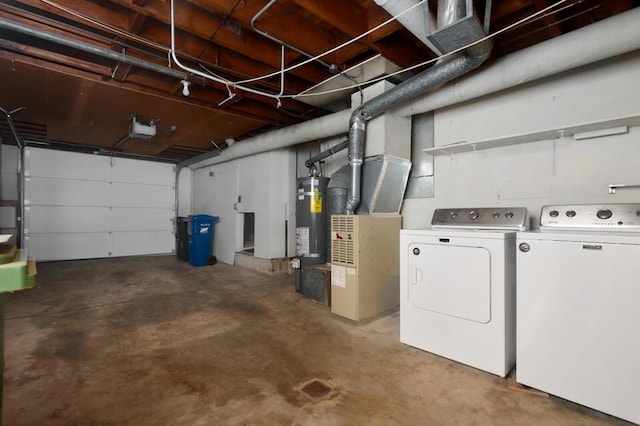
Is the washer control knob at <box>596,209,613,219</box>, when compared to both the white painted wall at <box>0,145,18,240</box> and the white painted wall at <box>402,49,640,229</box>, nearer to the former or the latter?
the white painted wall at <box>402,49,640,229</box>

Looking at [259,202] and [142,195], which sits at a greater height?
[142,195]

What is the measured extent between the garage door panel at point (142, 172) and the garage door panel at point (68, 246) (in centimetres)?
140

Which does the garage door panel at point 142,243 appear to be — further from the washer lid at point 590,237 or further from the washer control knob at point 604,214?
the washer control knob at point 604,214

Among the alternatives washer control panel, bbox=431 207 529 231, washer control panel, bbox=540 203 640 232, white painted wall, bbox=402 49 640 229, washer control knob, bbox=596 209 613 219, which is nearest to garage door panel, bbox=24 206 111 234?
white painted wall, bbox=402 49 640 229

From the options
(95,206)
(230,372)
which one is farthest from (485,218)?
(95,206)

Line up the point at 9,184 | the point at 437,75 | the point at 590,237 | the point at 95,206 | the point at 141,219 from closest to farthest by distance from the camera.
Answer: the point at 590,237 → the point at 437,75 → the point at 9,184 → the point at 95,206 → the point at 141,219

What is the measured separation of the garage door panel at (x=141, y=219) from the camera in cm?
694

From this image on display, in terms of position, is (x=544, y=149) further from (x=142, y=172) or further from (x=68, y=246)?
(x=68, y=246)

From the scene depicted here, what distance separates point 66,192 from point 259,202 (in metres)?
4.51

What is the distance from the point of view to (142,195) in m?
7.26

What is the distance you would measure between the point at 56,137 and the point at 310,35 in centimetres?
569

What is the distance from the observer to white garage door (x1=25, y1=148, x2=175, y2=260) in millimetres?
6129

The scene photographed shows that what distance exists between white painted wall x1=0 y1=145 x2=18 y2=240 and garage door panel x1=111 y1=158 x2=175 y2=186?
5.50 feet

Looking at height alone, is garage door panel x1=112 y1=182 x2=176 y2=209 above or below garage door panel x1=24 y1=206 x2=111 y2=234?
above
